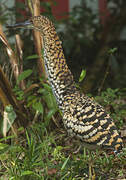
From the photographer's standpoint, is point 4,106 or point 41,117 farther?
point 41,117

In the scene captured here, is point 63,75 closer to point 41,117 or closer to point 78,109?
point 78,109

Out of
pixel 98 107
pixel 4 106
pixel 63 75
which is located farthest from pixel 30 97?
pixel 98 107

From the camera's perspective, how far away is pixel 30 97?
13.7 feet

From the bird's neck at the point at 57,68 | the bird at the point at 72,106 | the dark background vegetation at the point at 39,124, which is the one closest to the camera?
the bird at the point at 72,106

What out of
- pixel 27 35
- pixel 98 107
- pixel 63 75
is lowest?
pixel 98 107

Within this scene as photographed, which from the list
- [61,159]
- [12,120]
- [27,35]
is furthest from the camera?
[27,35]

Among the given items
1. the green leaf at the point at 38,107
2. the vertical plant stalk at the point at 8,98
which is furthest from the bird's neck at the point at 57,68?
the vertical plant stalk at the point at 8,98

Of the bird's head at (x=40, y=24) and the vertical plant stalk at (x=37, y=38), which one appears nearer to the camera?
the bird's head at (x=40, y=24)

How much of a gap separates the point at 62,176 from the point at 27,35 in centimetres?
306

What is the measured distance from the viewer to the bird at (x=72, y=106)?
297 centimetres

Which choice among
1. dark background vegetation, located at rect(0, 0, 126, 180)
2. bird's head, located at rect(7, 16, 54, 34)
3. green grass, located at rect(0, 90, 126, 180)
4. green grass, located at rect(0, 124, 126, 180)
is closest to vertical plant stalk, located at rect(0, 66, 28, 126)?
dark background vegetation, located at rect(0, 0, 126, 180)

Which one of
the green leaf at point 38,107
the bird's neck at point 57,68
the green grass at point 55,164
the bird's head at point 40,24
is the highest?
the bird's head at point 40,24

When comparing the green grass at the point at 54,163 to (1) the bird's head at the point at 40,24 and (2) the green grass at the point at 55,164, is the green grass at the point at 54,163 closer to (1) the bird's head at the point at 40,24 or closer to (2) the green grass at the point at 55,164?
(2) the green grass at the point at 55,164

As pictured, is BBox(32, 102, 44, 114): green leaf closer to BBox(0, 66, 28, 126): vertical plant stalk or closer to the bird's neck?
BBox(0, 66, 28, 126): vertical plant stalk
